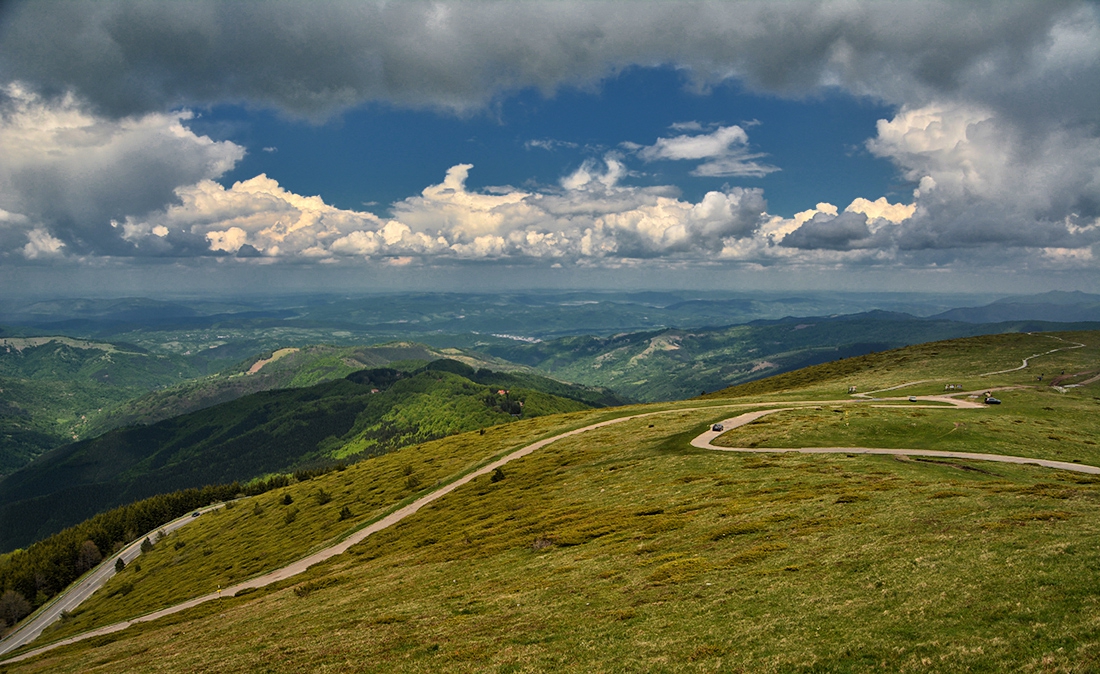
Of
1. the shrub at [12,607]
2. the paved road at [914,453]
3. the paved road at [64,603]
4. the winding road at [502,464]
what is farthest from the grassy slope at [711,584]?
the shrub at [12,607]

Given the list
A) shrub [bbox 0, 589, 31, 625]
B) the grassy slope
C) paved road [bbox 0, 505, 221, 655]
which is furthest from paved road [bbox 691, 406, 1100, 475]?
shrub [bbox 0, 589, 31, 625]

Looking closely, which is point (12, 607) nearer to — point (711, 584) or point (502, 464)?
point (502, 464)

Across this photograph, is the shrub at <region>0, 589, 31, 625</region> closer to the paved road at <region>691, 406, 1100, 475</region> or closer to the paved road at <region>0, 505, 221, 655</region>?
the paved road at <region>0, 505, 221, 655</region>

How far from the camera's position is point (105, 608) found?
13338 centimetres

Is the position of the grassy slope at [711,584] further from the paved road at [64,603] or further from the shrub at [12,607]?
the shrub at [12,607]

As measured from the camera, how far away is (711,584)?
36.6 metres

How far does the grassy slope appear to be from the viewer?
24797 mm

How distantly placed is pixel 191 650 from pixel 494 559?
1212 inches

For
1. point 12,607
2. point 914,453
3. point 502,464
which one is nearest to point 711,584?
point 914,453

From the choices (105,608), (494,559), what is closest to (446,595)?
(494,559)

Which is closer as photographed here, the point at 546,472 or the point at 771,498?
the point at 771,498

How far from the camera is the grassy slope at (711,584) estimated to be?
81.4 ft

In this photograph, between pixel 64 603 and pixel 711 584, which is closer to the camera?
pixel 711 584

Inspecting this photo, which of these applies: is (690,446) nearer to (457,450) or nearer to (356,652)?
(356,652)
